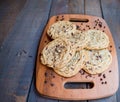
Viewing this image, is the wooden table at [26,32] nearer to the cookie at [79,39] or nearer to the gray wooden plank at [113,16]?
the gray wooden plank at [113,16]

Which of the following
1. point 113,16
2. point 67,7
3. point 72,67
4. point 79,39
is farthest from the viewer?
point 67,7

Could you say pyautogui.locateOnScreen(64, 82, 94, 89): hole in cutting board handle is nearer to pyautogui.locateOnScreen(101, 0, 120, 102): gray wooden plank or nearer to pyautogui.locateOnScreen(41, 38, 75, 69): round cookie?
pyautogui.locateOnScreen(41, 38, 75, 69): round cookie

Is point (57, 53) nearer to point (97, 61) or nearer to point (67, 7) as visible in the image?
point (97, 61)

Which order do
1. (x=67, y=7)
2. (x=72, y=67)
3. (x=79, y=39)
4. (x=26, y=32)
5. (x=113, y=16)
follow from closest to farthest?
(x=72, y=67) → (x=79, y=39) → (x=26, y=32) → (x=113, y=16) → (x=67, y=7)

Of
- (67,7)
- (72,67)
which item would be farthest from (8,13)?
(72,67)

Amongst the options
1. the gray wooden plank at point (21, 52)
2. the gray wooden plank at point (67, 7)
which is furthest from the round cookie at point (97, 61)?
the gray wooden plank at point (67, 7)

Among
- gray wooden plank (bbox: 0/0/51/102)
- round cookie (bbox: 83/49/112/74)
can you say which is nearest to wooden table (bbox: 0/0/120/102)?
gray wooden plank (bbox: 0/0/51/102)

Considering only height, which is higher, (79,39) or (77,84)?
(79,39)

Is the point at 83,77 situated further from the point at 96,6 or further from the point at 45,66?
the point at 96,6
